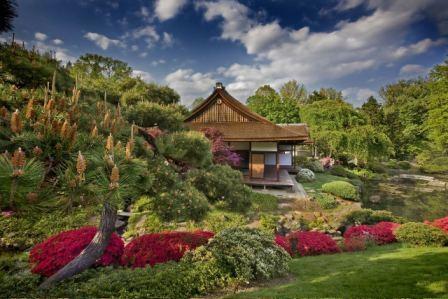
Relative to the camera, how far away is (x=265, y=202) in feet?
40.3

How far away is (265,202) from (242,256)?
7250 millimetres

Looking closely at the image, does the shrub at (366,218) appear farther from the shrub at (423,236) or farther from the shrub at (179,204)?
the shrub at (179,204)

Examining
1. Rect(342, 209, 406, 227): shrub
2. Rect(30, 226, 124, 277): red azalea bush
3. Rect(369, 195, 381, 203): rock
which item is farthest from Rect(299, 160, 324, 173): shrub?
Rect(30, 226, 124, 277): red azalea bush

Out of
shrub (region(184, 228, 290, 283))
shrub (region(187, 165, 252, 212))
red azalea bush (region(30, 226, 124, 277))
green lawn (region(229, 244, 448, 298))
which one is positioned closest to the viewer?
shrub (region(187, 165, 252, 212))

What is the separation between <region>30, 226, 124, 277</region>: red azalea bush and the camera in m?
5.41

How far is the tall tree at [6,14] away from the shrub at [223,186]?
2.49m

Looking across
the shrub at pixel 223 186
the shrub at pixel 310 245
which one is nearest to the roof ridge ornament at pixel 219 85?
Result: the shrub at pixel 310 245

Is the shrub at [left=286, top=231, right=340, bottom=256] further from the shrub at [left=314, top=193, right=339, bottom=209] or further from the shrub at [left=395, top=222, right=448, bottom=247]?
the shrub at [left=314, top=193, right=339, bottom=209]

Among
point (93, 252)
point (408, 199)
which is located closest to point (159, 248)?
point (93, 252)

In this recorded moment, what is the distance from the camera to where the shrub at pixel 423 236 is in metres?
7.64

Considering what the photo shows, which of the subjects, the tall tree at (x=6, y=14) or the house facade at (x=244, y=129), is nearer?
the tall tree at (x=6, y=14)

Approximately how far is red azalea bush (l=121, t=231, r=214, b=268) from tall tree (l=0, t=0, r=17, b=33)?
4.90 meters

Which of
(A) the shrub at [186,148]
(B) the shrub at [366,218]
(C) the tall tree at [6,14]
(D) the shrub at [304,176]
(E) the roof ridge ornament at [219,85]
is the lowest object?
(B) the shrub at [366,218]

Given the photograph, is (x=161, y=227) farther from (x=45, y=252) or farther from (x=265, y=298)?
(x=265, y=298)
